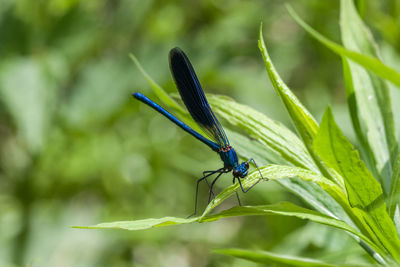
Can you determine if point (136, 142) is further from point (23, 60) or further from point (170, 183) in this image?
point (23, 60)

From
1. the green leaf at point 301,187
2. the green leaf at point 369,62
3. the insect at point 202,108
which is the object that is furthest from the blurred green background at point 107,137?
the green leaf at point 369,62

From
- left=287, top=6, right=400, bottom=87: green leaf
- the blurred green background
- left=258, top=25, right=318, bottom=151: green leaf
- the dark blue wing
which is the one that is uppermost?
left=287, top=6, right=400, bottom=87: green leaf

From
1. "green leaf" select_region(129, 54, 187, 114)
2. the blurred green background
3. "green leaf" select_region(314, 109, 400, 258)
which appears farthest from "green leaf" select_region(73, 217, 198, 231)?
the blurred green background

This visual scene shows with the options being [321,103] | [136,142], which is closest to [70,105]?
[136,142]

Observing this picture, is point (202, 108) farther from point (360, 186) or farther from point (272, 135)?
point (360, 186)

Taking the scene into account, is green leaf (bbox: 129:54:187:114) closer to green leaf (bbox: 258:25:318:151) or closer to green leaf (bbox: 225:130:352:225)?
green leaf (bbox: 225:130:352:225)

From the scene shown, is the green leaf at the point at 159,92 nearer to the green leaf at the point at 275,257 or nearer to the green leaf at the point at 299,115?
the green leaf at the point at 299,115

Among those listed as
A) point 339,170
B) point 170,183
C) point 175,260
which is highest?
point 339,170
